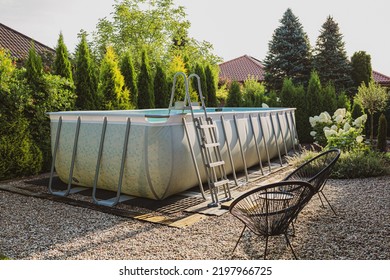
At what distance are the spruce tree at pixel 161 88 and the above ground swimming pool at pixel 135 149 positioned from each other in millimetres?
4367

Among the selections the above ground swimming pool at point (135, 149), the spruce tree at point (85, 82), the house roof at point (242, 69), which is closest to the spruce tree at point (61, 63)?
the spruce tree at point (85, 82)

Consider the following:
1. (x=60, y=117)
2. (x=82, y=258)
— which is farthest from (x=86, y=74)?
(x=82, y=258)

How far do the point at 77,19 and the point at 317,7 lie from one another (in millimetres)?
3121

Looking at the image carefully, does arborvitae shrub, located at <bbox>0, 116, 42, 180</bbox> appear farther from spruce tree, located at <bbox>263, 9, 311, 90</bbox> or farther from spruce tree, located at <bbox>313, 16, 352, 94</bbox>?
spruce tree, located at <bbox>313, 16, 352, 94</bbox>

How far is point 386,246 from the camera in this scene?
132 inches

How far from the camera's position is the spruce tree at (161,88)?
34.6 ft

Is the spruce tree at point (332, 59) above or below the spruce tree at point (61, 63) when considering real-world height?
above

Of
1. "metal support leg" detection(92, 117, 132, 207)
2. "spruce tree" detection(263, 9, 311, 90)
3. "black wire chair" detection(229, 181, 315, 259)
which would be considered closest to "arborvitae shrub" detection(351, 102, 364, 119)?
"spruce tree" detection(263, 9, 311, 90)

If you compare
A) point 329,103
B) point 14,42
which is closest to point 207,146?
point 14,42

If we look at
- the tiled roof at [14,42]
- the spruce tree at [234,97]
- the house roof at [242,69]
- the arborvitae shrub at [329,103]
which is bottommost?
the arborvitae shrub at [329,103]

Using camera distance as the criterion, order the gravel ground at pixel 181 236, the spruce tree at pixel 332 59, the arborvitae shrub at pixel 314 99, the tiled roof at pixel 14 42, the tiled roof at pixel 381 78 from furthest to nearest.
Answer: the tiled roof at pixel 381 78 → the spruce tree at pixel 332 59 → the arborvitae shrub at pixel 314 99 → the tiled roof at pixel 14 42 → the gravel ground at pixel 181 236

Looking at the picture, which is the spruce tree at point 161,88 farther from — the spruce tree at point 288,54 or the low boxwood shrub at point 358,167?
the spruce tree at point 288,54

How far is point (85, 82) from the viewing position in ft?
27.2
